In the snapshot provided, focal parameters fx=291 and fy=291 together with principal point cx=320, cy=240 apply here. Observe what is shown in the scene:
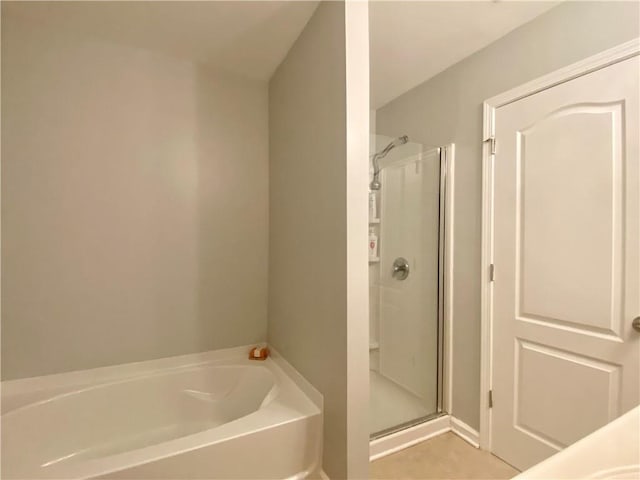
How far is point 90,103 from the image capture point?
1610 millimetres

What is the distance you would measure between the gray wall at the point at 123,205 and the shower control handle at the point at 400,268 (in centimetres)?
97

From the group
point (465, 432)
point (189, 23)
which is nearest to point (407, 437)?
point (465, 432)

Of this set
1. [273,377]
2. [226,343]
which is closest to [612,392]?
[273,377]

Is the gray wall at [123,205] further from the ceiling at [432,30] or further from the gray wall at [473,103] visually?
the gray wall at [473,103]

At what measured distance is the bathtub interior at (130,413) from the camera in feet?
4.50

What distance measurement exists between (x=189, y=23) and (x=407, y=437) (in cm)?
259

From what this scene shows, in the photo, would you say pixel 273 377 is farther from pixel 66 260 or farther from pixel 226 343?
pixel 66 260

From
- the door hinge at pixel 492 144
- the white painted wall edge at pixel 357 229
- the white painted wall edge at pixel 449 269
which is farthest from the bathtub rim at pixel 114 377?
the door hinge at pixel 492 144

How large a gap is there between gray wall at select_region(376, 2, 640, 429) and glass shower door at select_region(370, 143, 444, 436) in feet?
0.47

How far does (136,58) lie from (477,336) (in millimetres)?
2604

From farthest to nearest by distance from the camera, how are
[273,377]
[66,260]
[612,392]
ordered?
[273,377] < [66,260] < [612,392]

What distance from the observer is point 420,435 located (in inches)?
69.0

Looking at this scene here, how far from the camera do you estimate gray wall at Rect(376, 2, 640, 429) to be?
133cm

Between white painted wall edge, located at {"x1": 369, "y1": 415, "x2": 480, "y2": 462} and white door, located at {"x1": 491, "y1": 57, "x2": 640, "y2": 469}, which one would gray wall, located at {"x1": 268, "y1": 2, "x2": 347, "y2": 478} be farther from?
white door, located at {"x1": 491, "y1": 57, "x2": 640, "y2": 469}
